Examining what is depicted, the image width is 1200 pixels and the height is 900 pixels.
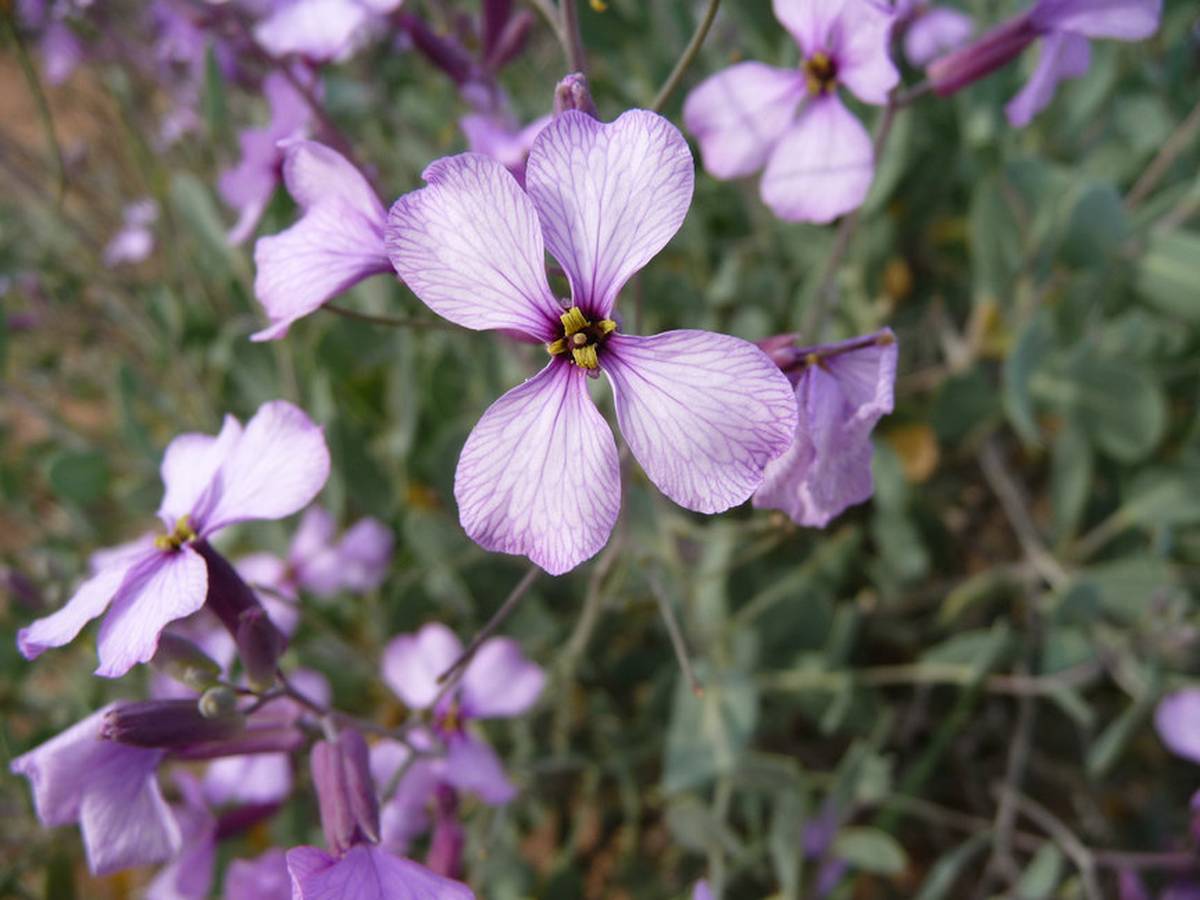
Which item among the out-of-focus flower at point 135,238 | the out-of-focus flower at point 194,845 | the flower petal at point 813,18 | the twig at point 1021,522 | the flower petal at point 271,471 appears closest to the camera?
the flower petal at point 271,471

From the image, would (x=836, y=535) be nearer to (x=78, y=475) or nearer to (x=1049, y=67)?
(x=1049, y=67)

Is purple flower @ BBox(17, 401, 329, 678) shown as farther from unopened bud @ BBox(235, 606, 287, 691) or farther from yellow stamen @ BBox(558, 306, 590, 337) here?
yellow stamen @ BBox(558, 306, 590, 337)

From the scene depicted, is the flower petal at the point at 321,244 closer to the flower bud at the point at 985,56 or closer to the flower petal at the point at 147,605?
the flower petal at the point at 147,605

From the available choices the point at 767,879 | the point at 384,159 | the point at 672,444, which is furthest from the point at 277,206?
the point at 767,879

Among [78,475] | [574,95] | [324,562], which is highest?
[574,95]

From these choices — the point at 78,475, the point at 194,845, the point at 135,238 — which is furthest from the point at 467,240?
the point at 135,238

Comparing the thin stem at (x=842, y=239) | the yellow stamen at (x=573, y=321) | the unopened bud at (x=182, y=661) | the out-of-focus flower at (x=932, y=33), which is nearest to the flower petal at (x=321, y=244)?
the yellow stamen at (x=573, y=321)

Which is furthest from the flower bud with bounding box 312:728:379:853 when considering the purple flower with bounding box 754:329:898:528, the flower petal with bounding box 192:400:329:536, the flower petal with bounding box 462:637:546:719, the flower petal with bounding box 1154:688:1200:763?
the flower petal with bounding box 1154:688:1200:763
